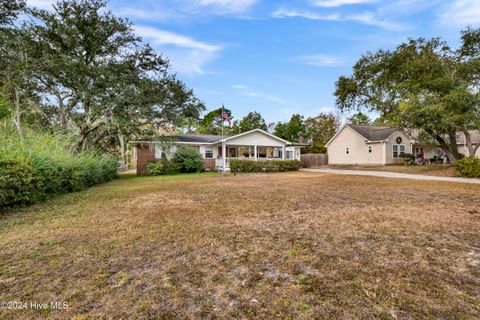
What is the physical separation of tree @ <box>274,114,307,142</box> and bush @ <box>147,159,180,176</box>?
22333mm

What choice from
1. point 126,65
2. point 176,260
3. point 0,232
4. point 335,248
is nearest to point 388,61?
point 126,65

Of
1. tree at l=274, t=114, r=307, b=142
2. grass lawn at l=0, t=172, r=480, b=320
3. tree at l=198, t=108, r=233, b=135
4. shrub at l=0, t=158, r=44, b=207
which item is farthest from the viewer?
tree at l=198, t=108, r=233, b=135

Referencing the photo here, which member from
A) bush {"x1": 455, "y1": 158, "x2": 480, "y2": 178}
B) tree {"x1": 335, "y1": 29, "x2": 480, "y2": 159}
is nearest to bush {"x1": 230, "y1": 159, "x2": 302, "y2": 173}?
tree {"x1": 335, "y1": 29, "x2": 480, "y2": 159}

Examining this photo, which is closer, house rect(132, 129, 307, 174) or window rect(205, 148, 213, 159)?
house rect(132, 129, 307, 174)

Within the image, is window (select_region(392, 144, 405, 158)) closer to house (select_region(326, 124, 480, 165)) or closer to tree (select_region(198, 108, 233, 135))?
house (select_region(326, 124, 480, 165))

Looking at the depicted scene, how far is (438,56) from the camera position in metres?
17.2

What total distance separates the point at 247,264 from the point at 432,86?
19.0 metres

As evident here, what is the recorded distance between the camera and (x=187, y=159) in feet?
65.2

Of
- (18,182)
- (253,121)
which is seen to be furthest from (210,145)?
(253,121)

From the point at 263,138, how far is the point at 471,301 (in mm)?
20769

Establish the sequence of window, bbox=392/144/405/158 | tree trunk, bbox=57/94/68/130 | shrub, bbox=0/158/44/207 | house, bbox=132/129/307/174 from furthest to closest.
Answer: window, bbox=392/144/405/158 < house, bbox=132/129/307/174 < tree trunk, bbox=57/94/68/130 < shrub, bbox=0/158/44/207

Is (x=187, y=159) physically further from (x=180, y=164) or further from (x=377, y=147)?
(x=377, y=147)

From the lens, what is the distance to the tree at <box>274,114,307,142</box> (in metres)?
37.5

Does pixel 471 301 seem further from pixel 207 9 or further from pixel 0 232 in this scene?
pixel 207 9
